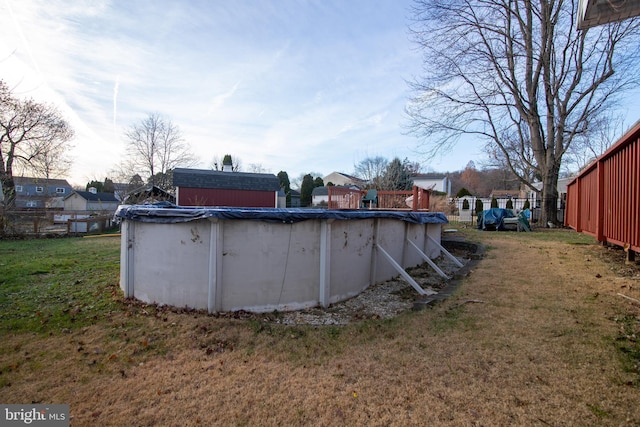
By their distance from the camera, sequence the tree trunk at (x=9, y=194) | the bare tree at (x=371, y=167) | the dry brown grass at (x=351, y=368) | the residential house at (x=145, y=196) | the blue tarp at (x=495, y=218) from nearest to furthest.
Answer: the dry brown grass at (x=351, y=368)
the blue tarp at (x=495, y=218)
the tree trunk at (x=9, y=194)
the residential house at (x=145, y=196)
the bare tree at (x=371, y=167)

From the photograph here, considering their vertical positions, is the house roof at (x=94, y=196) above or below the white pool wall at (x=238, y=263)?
above

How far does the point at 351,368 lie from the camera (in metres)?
2.64

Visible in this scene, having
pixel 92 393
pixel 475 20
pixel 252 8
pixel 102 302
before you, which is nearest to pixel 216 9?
pixel 252 8

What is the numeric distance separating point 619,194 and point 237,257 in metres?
5.30

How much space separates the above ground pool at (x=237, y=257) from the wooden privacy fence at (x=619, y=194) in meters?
3.34

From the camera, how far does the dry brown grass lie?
2037 mm

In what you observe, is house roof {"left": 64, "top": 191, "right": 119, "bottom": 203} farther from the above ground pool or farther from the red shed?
the above ground pool

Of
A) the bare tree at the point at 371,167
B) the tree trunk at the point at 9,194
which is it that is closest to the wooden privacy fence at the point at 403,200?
the bare tree at the point at 371,167

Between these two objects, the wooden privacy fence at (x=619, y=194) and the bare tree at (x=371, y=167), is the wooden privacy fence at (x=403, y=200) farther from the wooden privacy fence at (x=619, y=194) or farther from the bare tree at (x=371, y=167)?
the bare tree at (x=371, y=167)

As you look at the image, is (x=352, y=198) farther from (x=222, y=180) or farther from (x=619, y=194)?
(x=222, y=180)

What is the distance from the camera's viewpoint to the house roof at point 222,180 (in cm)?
1962

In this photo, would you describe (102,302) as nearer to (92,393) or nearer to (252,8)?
(92,393)

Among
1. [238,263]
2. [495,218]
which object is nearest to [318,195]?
[495,218]

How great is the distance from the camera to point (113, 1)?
21.4 ft
